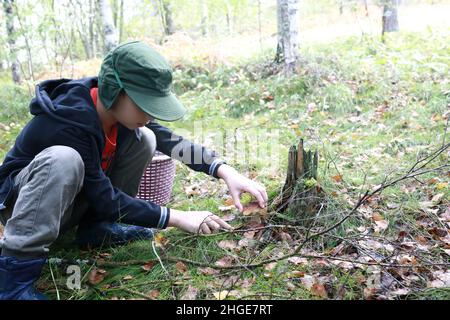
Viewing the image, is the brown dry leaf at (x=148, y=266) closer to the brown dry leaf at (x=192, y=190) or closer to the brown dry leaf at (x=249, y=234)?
the brown dry leaf at (x=249, y=234)

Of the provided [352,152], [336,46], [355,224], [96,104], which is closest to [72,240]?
[96,104]

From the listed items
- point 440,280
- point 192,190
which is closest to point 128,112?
point 192,190

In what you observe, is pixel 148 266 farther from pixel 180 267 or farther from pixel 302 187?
pixel 302 187

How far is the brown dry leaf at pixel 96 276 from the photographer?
→ 6.66 ft

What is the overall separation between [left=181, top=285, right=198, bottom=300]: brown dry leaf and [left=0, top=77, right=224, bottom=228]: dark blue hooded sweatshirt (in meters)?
0.34

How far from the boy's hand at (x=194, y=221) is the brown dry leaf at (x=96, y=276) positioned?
44 cm

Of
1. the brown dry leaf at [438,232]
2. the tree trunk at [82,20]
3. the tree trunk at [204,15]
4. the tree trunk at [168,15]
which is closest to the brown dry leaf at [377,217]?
the brown dry leaf at [438,232]

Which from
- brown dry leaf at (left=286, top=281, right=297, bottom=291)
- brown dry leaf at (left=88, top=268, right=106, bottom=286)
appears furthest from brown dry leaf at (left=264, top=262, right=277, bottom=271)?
brown dry leaf at (left=88, top=268, right=106, bottom=286)

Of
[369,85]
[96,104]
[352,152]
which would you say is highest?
[96,104]

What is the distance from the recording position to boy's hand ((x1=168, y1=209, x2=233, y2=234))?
203 cm

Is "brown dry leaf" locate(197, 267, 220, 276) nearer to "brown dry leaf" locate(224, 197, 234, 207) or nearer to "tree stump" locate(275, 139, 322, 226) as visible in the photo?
"tree stump" locate(275, 139, 322, 226)

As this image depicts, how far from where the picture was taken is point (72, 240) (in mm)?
2404
